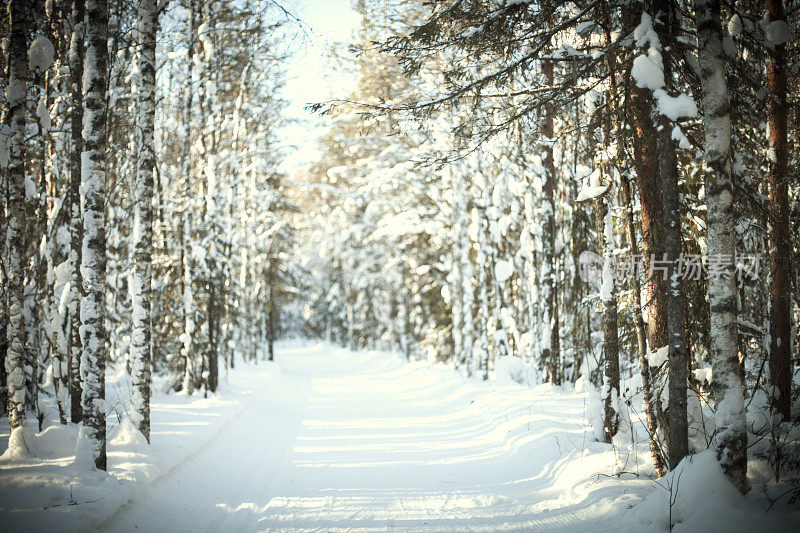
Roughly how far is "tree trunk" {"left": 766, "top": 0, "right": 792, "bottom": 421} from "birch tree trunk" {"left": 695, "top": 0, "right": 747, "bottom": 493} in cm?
201

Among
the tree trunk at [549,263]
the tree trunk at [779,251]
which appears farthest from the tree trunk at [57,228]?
the tree trunk at [779,251]

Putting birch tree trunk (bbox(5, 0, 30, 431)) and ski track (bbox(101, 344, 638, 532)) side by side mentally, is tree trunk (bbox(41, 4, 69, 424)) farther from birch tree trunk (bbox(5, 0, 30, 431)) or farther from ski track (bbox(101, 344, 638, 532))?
ski track (bbox(101, 344, 638, 532))

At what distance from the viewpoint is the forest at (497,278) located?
486cm

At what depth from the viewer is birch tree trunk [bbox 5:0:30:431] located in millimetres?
6184

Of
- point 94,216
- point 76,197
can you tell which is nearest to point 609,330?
point 94,216

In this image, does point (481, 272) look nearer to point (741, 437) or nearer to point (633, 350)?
point (633, 350)

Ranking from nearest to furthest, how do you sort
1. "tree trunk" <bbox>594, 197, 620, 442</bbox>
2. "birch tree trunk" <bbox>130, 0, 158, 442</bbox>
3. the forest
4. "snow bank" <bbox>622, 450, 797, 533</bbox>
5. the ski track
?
"snow bank" <bbox>622, 450, 797, 533</bbox> < the forest < the ski track < "tree trunk" <bbox>594, 197, 620, 442</bbox> < "birch tree trunk" <bbox>130, 0, 158, 442</bbox>

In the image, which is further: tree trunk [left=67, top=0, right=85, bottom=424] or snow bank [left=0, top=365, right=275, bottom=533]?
tree trunk [left=67, top=0, right=85, bottom=424]

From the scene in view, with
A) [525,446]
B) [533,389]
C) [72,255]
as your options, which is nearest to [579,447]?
[525,446]

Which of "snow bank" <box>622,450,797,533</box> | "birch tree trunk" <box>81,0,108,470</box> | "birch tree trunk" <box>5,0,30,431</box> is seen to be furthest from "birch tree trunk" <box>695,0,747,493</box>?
"birch tree trunk" <box>5,0,30,431</box>

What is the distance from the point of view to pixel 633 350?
24.7 ft

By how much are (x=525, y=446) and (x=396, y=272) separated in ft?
62.2

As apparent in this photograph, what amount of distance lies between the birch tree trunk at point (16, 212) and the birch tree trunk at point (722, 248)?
817 cm

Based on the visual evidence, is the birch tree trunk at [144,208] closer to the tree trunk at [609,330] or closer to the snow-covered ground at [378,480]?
the snow-covered ground at [378,480]
